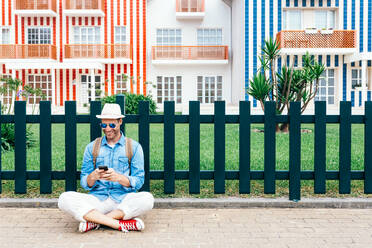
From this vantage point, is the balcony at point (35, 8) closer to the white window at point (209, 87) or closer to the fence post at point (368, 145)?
the white window at point (209, 87)

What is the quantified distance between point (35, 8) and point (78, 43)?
11.2ft

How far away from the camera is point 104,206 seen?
425cm

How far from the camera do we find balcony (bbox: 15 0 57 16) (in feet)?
89.8

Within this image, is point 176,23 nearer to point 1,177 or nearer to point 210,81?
point 210,81

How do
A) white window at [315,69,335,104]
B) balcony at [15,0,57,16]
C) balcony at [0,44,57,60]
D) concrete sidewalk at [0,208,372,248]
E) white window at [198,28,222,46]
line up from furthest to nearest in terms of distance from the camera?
white window at [198,28,222,46]
balcony at [0,44,57,60]
balcony at [15,0,57,16]
white window at [315,69,335,104]
concrete sidewalk at [0,208,372,248]

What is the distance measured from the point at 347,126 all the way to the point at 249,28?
65.6 feet

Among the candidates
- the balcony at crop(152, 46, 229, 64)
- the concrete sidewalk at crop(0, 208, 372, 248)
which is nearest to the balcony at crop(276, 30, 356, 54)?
Answer: the balcony at crop(152, 46, 229, 64)

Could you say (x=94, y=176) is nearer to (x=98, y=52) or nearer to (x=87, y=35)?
(x=98, y=52)

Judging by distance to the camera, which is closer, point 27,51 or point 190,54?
point 27,51

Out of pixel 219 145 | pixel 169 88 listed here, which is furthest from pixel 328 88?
pixel 219 145

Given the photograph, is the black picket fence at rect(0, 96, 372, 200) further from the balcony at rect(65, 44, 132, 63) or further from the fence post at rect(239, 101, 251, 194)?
the balcony at rect(65, 44, 132, 63)

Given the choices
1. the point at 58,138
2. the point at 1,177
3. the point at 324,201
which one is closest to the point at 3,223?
the point at 1,177

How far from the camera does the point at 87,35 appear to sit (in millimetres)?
28719

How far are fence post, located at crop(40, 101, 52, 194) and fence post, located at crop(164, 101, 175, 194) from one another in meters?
1.40
